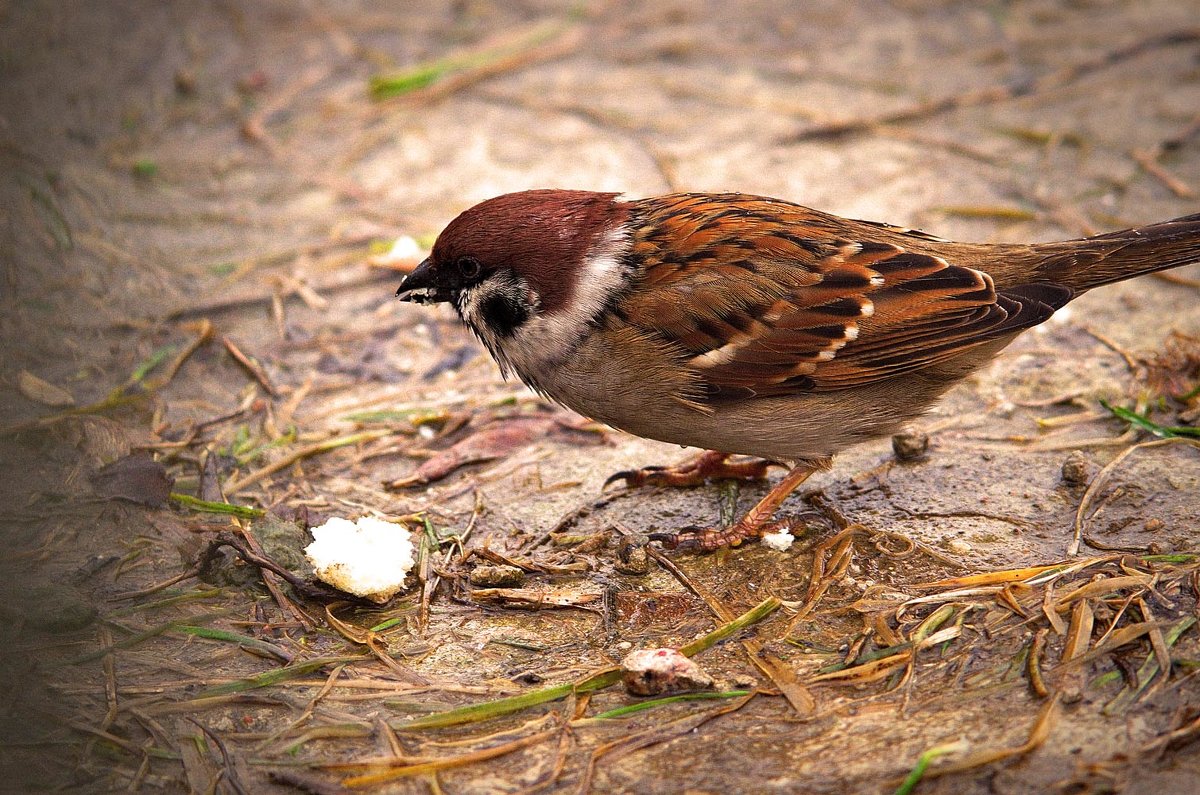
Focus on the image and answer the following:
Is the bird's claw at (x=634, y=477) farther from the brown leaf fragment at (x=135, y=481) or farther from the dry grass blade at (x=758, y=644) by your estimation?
the brown leaf fragment at (x=135, y=481)

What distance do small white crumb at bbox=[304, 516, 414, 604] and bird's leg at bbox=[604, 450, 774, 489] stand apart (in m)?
0.93

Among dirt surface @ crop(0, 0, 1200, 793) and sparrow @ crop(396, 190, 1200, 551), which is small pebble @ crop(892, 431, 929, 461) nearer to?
dirt surface @ crop(0, 0, 1200, 793)

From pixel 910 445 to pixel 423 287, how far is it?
1.91m

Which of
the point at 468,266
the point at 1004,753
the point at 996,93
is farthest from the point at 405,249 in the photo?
the point at 1004,753

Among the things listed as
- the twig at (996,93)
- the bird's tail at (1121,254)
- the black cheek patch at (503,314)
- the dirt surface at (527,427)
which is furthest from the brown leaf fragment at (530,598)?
the twig at (996,93)

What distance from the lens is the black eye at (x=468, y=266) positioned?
3.93 m

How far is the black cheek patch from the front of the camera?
3.97m

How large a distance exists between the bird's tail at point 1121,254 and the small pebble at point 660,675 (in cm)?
193

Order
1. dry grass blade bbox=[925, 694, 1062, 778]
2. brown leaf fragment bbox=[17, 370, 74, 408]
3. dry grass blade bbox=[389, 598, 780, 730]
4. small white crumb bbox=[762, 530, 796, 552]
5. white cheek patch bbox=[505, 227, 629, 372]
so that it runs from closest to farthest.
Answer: dry grass blade bbox=[925, 694, 1062, 778] → dry grass blade bbox=[389, 598, 780, 730] → white cheek patch bbox=[505, 227, 629, 372] → small white crumb bbox=[762, 530, 796, 552] → brown leaf fragment bbox=[17, 370, 74, 408]

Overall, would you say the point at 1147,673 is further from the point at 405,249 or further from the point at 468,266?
the point at 405,249

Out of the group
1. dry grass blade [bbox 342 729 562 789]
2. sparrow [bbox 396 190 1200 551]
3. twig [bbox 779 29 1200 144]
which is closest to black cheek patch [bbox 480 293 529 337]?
sparrow [bbox 396 190 1200 551]

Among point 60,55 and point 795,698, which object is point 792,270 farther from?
point 60,55

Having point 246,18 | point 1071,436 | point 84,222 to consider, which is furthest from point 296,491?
point 246,18

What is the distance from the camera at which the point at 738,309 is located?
3867 mm
